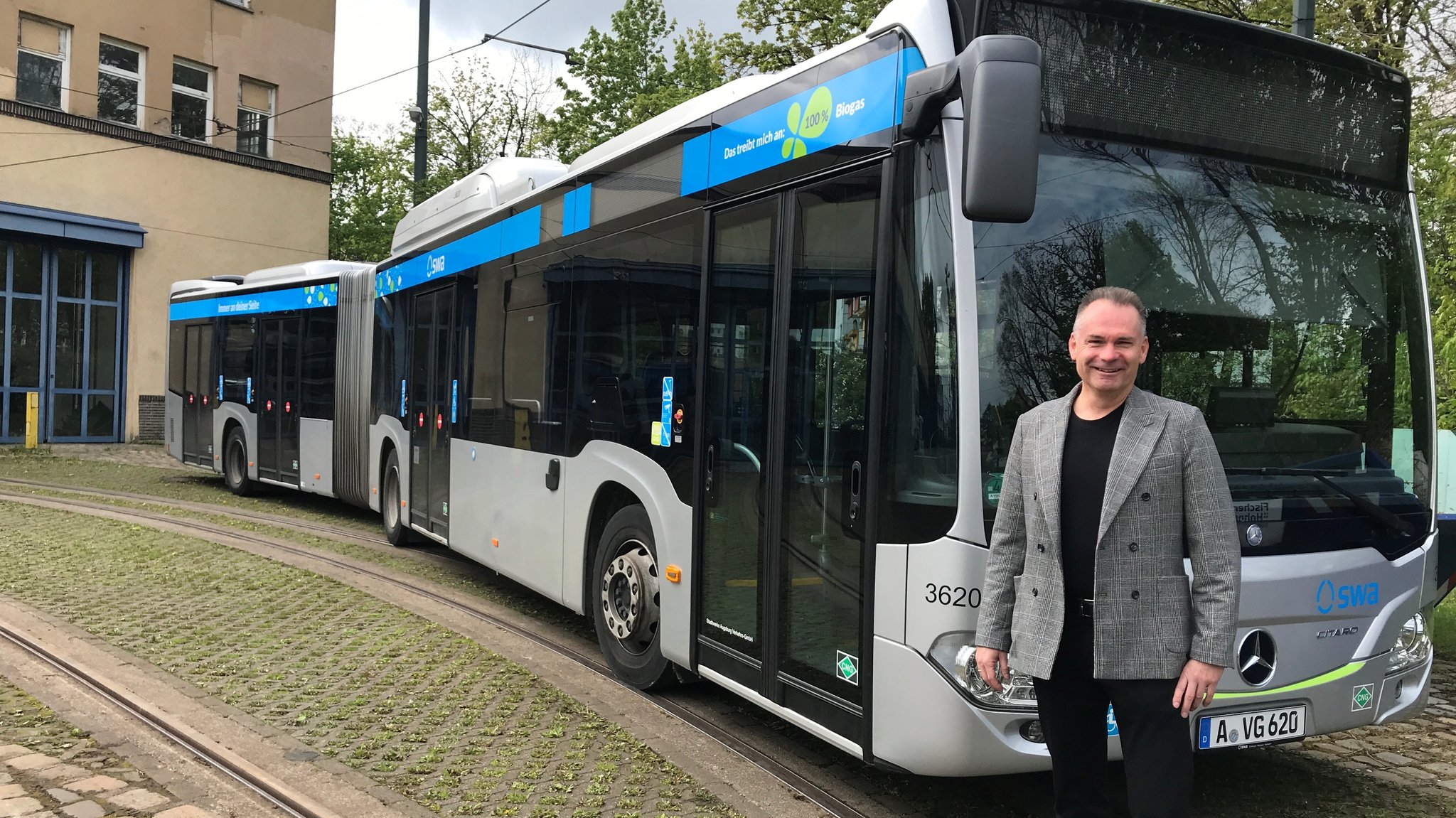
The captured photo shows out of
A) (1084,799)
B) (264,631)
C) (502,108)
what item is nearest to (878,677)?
(1084,799)

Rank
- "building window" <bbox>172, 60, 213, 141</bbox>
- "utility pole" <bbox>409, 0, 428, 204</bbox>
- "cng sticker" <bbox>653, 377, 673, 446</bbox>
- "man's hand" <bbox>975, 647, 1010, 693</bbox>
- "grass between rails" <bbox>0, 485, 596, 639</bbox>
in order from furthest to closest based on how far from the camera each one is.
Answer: "building window" <bbox>172, 60, 213, 141</bbox> → "utility pole" <bbox>409, 0, 428, 204</bbox> → "grass between rails" <bbox>0, 485, 596, 639</bbox> → "cng sticker" <bbox>653, 377, 673, 446</bbox> → "man's hand" <bbox>975, 647, 1010, 693</bbox>

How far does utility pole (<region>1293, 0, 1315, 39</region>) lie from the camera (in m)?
8.59

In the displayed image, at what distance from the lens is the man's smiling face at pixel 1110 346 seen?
3.05 m

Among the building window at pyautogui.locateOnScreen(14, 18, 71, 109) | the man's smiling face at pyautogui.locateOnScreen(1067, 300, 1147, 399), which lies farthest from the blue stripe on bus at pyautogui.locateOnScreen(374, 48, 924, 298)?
the building window at pyautogui.locateOnScreen(14, 18, 71, 109)

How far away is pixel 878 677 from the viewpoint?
13.8 ft

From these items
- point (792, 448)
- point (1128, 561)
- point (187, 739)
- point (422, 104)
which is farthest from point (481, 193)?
point (422, 104)

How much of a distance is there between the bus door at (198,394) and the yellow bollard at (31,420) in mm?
6920

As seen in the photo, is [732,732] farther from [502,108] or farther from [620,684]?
[502,108]

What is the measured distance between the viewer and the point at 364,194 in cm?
4519

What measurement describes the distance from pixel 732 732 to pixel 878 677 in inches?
66.7

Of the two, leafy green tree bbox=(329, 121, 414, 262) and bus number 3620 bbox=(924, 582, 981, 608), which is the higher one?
leafy green tree bbox=(329, 121, 414, 262)

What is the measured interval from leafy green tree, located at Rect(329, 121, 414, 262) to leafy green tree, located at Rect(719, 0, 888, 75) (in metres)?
19.3

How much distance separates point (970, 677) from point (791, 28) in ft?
72.9

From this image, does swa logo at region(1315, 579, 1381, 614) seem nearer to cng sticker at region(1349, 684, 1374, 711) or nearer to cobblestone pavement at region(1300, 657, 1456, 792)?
cng sticker at region(1349, 684, 1374, 711)
